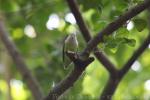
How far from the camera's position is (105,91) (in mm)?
1856

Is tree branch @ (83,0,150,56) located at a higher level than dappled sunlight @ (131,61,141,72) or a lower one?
lower

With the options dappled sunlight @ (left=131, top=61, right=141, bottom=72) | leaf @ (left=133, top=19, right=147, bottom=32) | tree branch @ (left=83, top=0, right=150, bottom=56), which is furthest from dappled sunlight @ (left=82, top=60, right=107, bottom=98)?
tree branch @ (left=83, top=0, right=150, bottom=56)

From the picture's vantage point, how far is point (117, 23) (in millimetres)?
1294

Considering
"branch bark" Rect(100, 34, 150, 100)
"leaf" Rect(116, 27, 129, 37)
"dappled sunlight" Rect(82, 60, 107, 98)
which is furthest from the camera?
"dappled sunlight" Rect(82, 60, 107, 98)

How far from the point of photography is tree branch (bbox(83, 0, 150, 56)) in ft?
4.17

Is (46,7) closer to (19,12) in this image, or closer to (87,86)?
(19,12)

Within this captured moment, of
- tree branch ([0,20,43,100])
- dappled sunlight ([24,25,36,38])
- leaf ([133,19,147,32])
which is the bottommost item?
leaf ([133,19,147,32])

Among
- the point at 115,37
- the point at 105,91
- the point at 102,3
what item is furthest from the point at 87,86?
the point at 115,37

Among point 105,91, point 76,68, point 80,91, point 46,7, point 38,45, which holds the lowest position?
point 76,68

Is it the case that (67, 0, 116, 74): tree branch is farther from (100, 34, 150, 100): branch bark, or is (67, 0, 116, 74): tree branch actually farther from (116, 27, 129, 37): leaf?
(116, 27, 129, 37): leaf

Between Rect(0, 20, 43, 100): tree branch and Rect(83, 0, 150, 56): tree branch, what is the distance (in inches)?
31.8

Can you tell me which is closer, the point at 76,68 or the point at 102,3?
the point at 76,68

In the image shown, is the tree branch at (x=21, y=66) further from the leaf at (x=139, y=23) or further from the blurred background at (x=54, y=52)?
the leaf at (x=139, y=23)

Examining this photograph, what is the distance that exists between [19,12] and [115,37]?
4.23 feet
